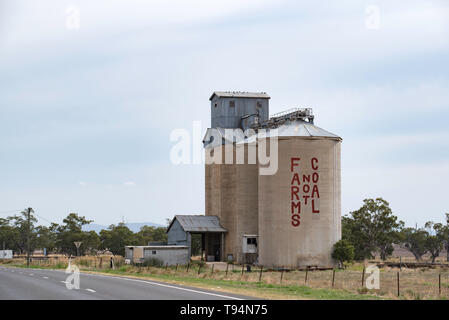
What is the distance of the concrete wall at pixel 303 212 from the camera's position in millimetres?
62156

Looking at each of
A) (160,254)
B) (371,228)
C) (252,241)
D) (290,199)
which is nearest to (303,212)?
(290,199)

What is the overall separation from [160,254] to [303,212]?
53.1ft

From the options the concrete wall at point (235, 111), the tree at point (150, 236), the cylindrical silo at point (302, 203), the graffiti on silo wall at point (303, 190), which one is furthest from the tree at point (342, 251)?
the tree at point (150, 236)

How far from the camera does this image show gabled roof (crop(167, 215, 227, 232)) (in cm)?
7225

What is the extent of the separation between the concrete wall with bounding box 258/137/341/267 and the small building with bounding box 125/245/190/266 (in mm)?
9719

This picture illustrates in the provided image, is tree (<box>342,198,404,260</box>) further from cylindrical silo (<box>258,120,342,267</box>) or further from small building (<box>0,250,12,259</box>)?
small building (<box>0,250,12,259</box>)

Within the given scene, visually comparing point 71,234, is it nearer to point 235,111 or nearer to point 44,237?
point 44,237

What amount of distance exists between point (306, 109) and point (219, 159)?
12.7m

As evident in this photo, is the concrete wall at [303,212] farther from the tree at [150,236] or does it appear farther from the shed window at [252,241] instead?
the tree at [150,236]

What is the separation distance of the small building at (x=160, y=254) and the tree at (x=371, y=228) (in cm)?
3712

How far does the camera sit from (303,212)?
62.3 meters

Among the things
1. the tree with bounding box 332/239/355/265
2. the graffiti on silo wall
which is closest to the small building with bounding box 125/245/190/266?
the graffiti on silo wall
